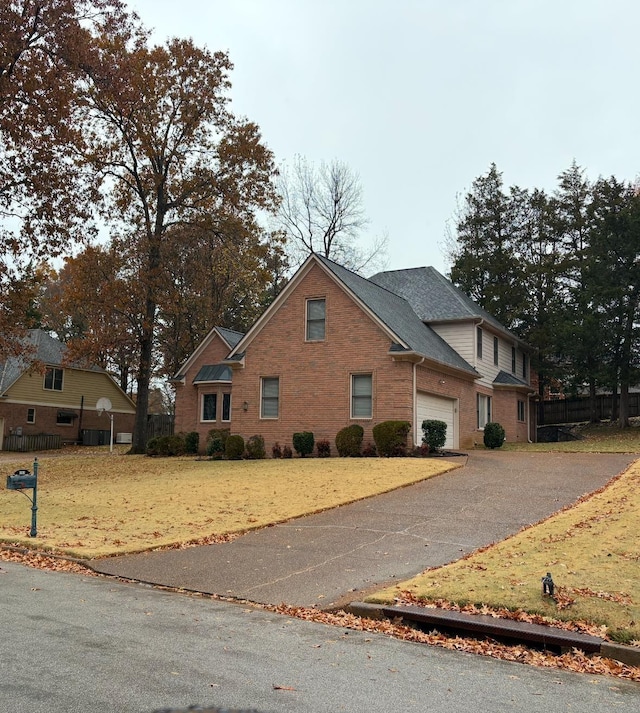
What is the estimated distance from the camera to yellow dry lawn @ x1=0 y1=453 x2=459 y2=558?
A: 11.8 metres

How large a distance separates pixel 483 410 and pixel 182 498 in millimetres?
18242

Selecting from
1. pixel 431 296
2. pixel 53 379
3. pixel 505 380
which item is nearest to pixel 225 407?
pixel 431 296

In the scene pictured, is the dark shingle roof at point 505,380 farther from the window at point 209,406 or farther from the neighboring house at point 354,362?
the window at point 209,406

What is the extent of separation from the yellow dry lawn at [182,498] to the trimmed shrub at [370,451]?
45.2 inches

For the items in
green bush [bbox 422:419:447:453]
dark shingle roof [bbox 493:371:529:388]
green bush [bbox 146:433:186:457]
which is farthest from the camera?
dark shingle roof [bbox 493:371:529:388]

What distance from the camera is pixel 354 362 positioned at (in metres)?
23.7

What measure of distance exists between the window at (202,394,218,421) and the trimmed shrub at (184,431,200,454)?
170 centimetres

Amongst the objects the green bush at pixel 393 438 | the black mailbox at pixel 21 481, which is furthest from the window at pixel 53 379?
the black mailbox at pixel 21 481

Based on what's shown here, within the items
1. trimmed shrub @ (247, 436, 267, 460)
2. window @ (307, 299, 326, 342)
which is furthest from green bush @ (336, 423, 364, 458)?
window @ (307, 299, 326, 342)

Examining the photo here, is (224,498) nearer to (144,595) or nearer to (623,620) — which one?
(144,595)

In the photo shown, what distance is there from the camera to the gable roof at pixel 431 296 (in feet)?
96.0

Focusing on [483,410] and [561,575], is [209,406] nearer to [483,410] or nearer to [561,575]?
[483,410]

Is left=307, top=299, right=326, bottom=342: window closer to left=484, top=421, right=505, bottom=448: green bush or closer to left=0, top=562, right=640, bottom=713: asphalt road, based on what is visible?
left=484, top=421, right=505, bottom=448: green bush

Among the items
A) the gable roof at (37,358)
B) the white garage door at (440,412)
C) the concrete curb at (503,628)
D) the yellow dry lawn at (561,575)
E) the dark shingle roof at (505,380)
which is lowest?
the concrete curb at (503,628)
